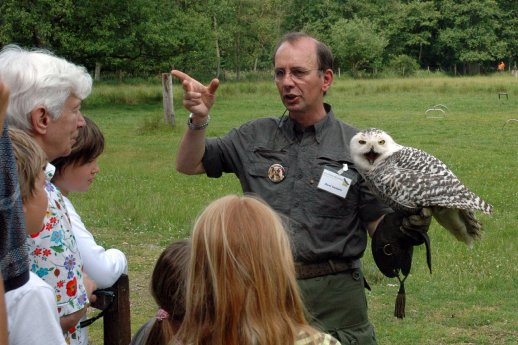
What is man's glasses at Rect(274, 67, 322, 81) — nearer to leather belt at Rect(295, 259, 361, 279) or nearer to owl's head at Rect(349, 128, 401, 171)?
owl's head at Rect(349, 128, 401, 171)

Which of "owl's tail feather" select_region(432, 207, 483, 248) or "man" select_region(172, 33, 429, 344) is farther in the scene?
"owl's tail feather" select_region(432, 207, 483, 248)

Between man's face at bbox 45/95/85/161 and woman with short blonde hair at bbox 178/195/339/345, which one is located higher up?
man's face at bbox 45/95/85/161

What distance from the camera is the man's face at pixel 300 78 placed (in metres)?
3.75

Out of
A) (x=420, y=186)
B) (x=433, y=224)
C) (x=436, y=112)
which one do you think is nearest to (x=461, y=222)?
(x=420, y=186)

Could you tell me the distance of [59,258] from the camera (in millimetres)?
2775

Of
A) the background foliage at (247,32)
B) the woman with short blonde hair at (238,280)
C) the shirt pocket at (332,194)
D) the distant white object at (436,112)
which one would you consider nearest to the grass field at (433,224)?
the distant white object at (436,112)

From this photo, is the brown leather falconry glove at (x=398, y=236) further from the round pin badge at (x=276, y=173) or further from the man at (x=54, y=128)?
the man at (x=54, y=128)

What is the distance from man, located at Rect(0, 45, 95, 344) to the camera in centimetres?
277

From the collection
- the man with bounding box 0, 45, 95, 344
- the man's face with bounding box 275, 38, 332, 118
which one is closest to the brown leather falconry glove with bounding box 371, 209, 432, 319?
the man's face with bounding box 275, 38, 332, 118

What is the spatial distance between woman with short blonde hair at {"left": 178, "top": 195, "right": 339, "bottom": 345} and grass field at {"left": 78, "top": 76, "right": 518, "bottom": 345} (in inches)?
151

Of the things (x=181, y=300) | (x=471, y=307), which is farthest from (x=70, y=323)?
(x=471, y=307)

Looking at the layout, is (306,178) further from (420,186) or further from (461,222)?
(461,222)

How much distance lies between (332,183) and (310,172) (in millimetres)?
117

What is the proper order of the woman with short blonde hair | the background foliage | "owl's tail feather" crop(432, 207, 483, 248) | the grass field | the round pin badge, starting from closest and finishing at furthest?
the woman with short blonde hair → the round pin badge → "owl's tail feather" crop(432, 207, 483, 248) → the grass field → the background foliage
